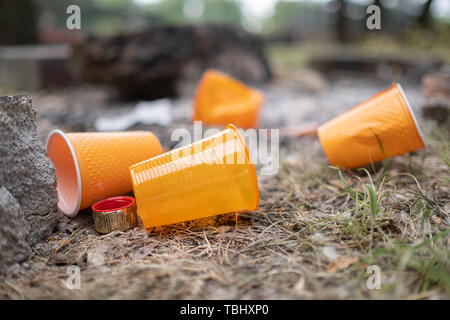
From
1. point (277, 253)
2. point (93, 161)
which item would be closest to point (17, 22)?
point (93, 161)

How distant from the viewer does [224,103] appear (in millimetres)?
2936

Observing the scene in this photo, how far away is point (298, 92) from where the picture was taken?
4531 millimetres

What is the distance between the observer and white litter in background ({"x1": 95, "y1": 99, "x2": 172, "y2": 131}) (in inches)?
98.0

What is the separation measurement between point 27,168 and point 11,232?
0.24 meters

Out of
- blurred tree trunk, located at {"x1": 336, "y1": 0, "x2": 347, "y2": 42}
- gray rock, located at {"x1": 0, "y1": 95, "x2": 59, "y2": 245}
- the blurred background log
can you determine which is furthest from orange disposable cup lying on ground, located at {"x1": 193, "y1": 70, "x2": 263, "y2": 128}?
blurred tree trunk, located at {"x1": 336, "y1": 0, "x2": 347, "y2": 42}

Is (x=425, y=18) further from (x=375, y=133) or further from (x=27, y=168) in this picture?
(x=27, y=168)

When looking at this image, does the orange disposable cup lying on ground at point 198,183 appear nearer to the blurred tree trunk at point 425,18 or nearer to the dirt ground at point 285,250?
the dirt ground at point 285,250

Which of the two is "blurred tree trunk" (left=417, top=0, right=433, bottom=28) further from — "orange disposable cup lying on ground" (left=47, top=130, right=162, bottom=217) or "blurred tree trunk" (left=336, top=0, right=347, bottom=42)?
"orange disposable cup lying on ground" (left=47, top=130, right=162, bottom=217)

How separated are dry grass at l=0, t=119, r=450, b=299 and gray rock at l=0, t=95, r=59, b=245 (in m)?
0.09

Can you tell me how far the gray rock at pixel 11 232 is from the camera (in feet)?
3.43

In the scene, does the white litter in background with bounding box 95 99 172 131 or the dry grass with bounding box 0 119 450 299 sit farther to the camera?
the white litter in background with bounding box 95 99 172 131

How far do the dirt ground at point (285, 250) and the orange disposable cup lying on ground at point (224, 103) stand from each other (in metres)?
0.99
